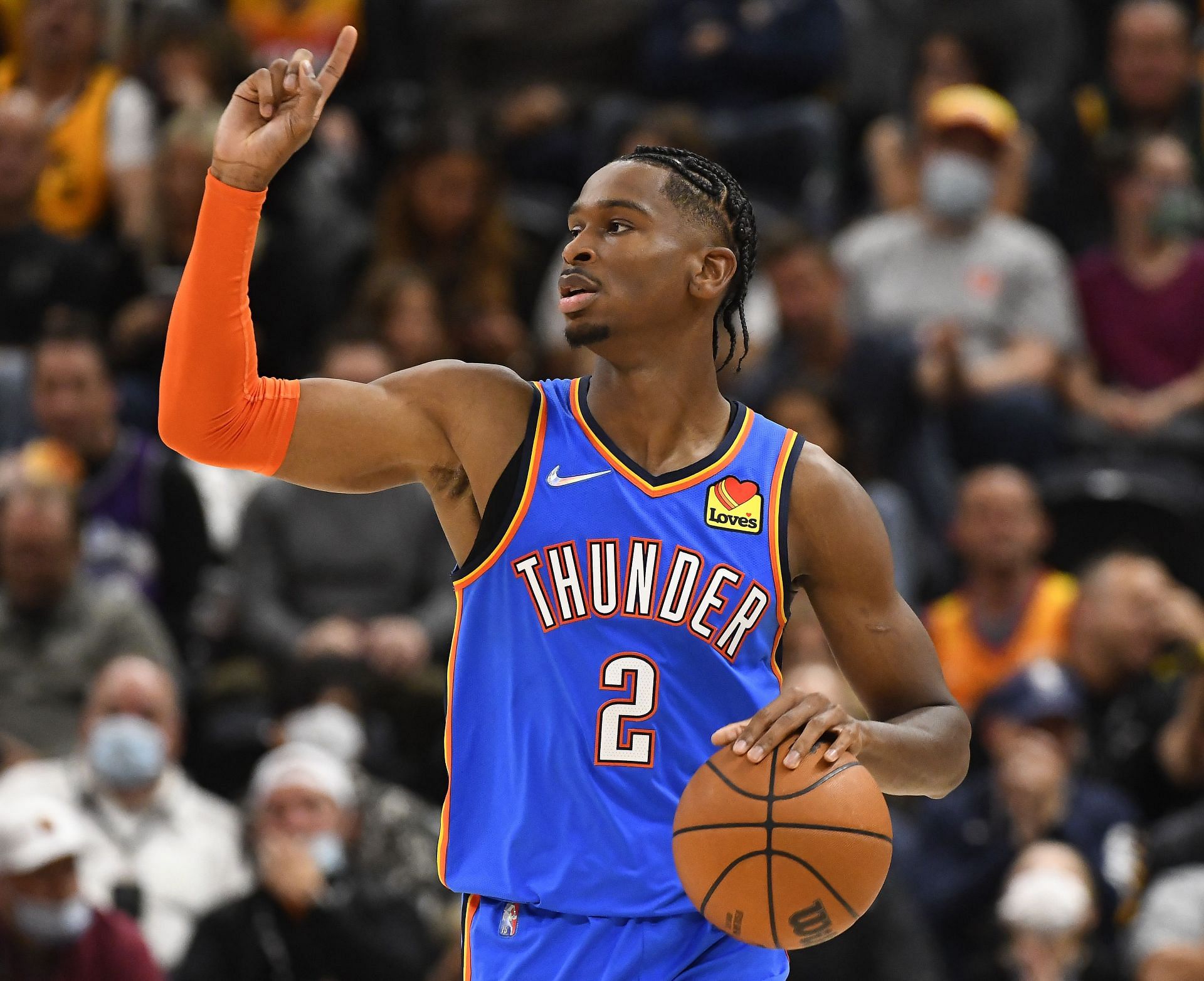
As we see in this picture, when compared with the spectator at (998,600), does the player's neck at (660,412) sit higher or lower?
higher

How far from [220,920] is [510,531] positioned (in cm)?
372

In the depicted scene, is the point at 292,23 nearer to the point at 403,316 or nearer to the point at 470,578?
the point at 403,316

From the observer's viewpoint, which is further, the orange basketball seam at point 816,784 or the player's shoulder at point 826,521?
the player's shoulder at point 826,521

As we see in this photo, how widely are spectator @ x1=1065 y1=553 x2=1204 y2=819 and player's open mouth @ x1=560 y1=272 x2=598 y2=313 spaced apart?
4.81 metres

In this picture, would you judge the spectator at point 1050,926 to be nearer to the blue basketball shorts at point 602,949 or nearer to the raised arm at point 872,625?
the raised arm at point 872,625

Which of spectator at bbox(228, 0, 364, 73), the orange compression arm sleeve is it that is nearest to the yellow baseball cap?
spectator at bbox(228, 0, 364, 73)

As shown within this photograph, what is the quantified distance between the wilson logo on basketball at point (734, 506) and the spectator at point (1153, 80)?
7740 mm

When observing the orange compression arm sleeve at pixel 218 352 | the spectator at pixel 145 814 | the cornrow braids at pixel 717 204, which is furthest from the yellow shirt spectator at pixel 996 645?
the orange compression arm sleeve at pixel 218 352

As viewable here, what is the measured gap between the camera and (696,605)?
3.85 metres

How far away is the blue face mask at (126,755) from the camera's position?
24.3 ft

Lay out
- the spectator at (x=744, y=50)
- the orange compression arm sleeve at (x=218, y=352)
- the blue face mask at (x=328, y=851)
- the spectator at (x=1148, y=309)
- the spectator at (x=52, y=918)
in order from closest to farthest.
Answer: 1. the orange compression arm sleeve at (x=218, y=352)
2. the spectator at (x=52, y=918)
3. the blue face mask at (x=328, y=851)
4. the spectator at (x=1148, y=309)
5. the spectator at (x=744, y=50)

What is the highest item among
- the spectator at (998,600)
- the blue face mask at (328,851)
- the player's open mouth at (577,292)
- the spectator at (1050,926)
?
the player's open mouth at (577,292)

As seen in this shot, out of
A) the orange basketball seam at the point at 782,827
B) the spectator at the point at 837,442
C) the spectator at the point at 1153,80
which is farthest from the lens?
the spectator at the point at 1153,80

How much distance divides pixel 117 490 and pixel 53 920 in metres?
2.63
